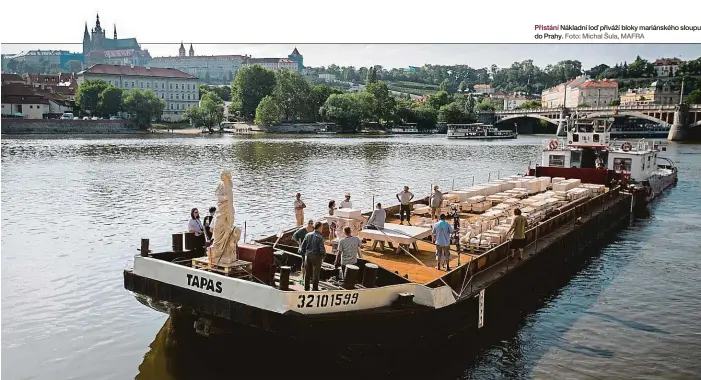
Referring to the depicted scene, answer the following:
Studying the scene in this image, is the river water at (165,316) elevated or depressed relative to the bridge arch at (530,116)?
depressed

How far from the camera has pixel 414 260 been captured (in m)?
15.1

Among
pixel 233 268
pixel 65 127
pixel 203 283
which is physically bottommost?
pixel 65 127

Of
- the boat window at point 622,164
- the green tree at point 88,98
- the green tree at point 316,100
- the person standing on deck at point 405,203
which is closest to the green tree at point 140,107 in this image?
the green tree at point 88,98

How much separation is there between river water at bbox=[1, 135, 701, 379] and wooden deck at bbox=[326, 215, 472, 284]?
1.71m

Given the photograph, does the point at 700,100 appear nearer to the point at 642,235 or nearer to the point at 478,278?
the point at 642,235

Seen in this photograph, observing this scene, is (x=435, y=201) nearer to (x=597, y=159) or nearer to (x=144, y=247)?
(x=144, y=247)

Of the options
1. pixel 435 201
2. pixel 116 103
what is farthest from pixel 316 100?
pixel 435 201

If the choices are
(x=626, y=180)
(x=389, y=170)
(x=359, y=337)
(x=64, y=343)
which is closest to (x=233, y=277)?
(x=359, y=337)

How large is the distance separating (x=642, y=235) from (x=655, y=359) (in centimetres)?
1581

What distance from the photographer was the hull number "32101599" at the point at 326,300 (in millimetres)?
10781

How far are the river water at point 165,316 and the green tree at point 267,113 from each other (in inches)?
3533

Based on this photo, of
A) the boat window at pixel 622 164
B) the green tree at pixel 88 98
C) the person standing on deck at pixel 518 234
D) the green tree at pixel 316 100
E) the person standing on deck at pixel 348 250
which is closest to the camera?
the person standing on deck at pixel 348 250

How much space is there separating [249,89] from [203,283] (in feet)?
461

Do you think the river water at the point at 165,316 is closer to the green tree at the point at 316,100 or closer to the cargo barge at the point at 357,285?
the cargo barge at the point at 357,285
